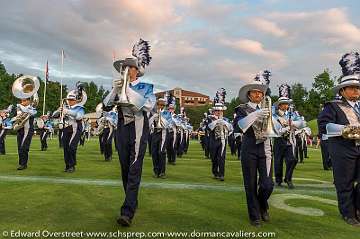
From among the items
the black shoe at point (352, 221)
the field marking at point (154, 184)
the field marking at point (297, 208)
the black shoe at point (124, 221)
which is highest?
the field marking at point (154, 184)

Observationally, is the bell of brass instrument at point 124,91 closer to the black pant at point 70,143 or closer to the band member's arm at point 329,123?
the band member's arm at point 329,123

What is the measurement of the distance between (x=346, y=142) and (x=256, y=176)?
1429mm

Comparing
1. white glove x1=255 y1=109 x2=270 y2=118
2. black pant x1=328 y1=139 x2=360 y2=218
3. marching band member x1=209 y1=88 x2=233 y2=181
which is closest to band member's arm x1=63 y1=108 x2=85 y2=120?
marching band member x1=209 y1=88 x2=233 y2=181

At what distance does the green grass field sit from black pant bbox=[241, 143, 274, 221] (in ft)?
1.17

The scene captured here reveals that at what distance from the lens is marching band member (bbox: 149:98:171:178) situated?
12316mm

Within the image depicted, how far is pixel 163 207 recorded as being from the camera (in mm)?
7418

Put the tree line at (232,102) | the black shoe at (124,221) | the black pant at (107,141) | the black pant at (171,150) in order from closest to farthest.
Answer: the black shoe at (124,221) < the black pant at (171,150) < the black pant at (107,141) < the tree line at (232,102)

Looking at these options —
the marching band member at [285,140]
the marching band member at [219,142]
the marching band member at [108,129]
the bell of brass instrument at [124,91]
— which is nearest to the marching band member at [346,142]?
the bell of brass instrument at [124,91]

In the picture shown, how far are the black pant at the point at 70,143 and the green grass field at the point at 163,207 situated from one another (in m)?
1.26

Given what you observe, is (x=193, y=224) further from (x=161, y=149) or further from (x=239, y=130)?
(x=161, y=149)

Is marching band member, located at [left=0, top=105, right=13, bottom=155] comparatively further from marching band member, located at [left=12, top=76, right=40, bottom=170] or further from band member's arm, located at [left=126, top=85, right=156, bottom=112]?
band member's arm, located at [left=126, top=85, right=156, bottom=112]

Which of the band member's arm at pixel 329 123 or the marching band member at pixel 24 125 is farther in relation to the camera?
the marching band member at pixel 24 125

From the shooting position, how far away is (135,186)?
20.9 ft

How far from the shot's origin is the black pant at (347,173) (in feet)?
22.3
